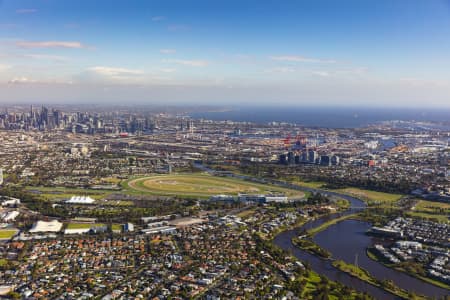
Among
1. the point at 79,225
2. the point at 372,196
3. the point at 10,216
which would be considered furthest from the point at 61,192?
the point at 372,196

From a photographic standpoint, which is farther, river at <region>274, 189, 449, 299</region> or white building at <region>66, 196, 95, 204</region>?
white building at <region>66, 196, 95, 204</region>

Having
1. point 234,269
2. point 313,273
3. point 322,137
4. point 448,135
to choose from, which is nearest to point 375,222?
point 313,273

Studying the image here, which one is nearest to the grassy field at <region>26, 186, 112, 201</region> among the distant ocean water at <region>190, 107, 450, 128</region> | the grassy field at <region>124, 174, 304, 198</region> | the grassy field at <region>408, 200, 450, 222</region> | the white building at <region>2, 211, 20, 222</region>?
the grassy field at <region>124, 174, 304, 198</region>

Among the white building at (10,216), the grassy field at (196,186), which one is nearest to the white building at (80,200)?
the white building at (10,216)

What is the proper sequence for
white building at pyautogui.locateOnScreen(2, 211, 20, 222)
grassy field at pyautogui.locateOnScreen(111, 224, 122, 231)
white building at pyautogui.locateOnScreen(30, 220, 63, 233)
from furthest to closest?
white building at pyautogui.locateOnScreen(2, 211, 20, 222), grassy field at pyautogui.locateOnScreen(111, 224, 122, 231), white building at pyautogui.locateOnScreen(30, 220, 63, 233)

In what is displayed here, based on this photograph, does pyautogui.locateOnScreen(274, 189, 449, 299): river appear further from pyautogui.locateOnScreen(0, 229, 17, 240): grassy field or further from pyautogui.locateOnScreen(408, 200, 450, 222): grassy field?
pyautogui.locateOnScreen(0, 229, 17, 240): grassy field

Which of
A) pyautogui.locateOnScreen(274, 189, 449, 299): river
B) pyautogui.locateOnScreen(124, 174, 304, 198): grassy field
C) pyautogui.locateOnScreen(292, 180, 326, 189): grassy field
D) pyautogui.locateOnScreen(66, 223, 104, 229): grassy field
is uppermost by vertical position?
pyautogui.locateOnScreen(292, 180, 326, 189): grassy field

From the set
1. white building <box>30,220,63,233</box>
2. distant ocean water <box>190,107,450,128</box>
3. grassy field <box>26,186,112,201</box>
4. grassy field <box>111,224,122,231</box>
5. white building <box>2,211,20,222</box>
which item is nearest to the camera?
white building <box>30,220,63,233</box>
